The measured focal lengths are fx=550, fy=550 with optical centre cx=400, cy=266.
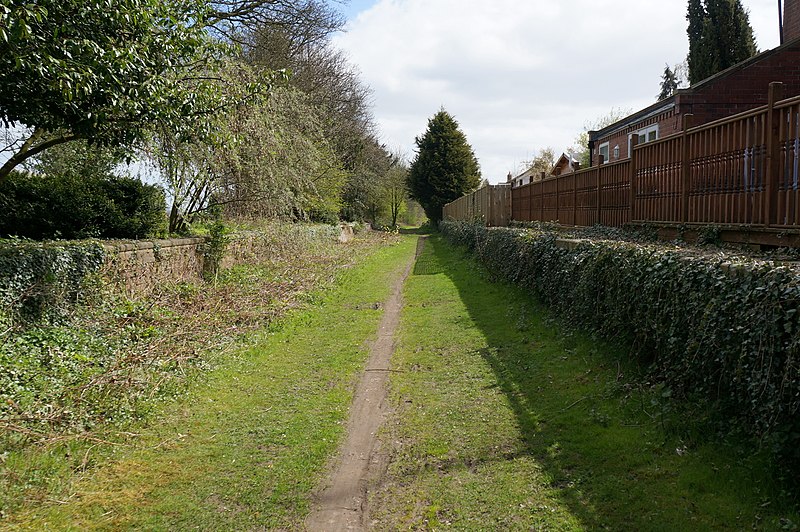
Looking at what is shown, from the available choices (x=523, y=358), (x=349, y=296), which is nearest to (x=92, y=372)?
(x=523, y=358)

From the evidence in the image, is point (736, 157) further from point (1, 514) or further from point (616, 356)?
point (1, 514)

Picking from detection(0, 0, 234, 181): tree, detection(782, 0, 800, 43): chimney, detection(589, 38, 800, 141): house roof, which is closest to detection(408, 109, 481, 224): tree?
detection(589, 38, 800, 141): house roof

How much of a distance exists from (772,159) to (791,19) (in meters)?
13.9

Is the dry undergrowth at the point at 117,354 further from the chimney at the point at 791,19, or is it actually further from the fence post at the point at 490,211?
the chimney at the point at 791,19

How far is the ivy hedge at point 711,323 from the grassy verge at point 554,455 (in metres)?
0.25

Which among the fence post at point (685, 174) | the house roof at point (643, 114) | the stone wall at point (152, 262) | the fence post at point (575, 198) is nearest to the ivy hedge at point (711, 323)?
the fence post at point (685, 174)

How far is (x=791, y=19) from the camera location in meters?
15.3

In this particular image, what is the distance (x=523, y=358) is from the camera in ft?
21.8

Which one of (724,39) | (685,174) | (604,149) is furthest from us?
(724,39)

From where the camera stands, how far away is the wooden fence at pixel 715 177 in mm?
5035

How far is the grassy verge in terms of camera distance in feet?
10.6

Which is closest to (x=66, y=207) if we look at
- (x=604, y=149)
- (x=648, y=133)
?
(x=648, y=133)

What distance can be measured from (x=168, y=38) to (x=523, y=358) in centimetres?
615

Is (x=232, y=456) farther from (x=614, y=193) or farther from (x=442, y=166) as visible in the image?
(x=442, y=166)
